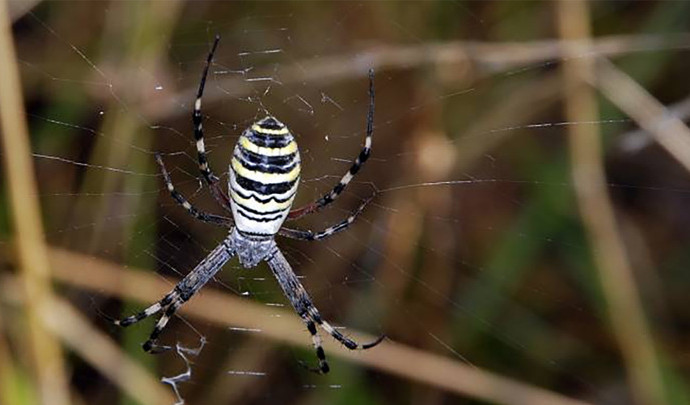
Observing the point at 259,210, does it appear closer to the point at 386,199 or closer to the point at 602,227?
the point at 386,199

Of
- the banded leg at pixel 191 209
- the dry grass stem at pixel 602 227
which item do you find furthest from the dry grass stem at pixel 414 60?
the banded leg at pixel 191 209

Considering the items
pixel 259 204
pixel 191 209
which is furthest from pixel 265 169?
pixel 191 209

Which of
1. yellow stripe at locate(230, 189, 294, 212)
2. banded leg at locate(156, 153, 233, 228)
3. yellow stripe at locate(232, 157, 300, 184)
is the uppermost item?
banded leg at locate(156, 153, 233, 228)

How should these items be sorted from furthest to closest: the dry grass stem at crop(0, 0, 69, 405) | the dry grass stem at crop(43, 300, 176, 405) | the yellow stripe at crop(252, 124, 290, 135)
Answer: the dry grass stem at crop(43, 300, 176, 405) < the dry grass stem at crop(0, 0, 69, 405) < the yellow stripe at crop(252, 124, 290, 135)

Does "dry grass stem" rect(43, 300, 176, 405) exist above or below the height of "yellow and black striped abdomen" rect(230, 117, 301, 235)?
below

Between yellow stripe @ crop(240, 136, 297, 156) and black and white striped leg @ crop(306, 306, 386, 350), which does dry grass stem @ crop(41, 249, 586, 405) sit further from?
yellow stripe @ crop(240, 136, 297, 156)

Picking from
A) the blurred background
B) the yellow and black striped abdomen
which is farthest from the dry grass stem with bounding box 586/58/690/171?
the yellow and black striped abdomen
